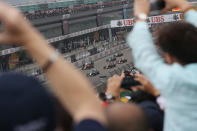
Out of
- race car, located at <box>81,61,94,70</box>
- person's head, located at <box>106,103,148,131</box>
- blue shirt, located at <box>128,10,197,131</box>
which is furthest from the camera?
race car, located at <box>81,61,94,70</box>

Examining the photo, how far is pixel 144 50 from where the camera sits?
97 centimetres

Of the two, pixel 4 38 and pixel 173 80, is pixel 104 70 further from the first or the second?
pixel 4 38

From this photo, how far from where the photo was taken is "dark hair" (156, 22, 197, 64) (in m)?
0.98

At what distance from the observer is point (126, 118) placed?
73 cm

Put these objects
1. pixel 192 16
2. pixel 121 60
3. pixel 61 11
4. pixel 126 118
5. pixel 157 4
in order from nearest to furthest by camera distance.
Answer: pixel 126 118 < pixel 157 4 < pixel 192 16 < pixel 121 60 < pixel 61 11

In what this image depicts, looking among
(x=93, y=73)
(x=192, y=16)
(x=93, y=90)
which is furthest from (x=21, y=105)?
(x=93, y=73)

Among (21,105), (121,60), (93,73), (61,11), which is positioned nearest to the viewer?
(21,105)

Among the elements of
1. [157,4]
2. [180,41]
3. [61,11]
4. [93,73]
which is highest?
[157,4]

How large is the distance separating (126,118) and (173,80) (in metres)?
A: 0.28

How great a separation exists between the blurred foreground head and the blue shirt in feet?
1.49

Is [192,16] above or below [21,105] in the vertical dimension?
above

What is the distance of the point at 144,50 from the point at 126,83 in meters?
0.32

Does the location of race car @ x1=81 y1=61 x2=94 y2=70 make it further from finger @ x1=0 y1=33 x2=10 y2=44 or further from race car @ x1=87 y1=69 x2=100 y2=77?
finger @ x1=0 y1=33 x2=10 y2=44

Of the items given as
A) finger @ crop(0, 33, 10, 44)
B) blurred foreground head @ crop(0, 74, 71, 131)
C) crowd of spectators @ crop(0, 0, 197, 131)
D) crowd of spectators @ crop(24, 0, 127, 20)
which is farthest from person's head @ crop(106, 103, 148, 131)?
crowd of spectators @ crop(24, 0, 127, 20)
